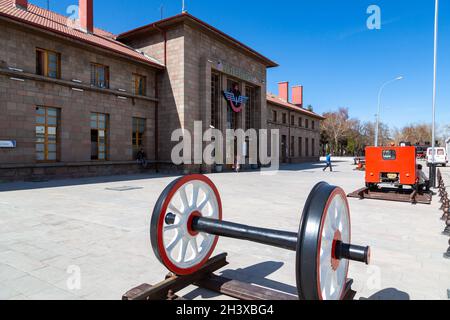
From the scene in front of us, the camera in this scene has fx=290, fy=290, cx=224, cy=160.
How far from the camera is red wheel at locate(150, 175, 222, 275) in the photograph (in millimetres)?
2762

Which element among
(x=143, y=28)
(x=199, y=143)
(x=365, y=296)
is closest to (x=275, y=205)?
(x=365, y=296)

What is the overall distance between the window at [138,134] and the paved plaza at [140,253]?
12.4 metres

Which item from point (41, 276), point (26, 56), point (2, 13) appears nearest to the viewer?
point (41, 276)

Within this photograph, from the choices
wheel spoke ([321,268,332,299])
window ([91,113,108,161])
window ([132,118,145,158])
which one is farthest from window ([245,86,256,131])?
wheel spoke ([321,268,332,299])

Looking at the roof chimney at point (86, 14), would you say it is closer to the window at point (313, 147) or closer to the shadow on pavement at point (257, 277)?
the shadow on pavement at point (257, 277)

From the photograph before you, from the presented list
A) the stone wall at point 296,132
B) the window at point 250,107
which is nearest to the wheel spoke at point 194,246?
the window at point 250,107

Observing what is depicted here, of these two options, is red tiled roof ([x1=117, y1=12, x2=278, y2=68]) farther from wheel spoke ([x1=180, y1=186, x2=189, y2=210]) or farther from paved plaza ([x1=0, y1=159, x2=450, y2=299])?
wheel spoke ([x1=180, y1=186, x2=189, y2=210])

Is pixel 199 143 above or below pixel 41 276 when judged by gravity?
above

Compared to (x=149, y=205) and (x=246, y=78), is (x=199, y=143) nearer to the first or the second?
(x=246, y=78)

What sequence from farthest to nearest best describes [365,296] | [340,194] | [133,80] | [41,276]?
1. [133,80]
2. [41,276]
3. [365,296]
4. [340,194]

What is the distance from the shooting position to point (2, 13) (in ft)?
42.4

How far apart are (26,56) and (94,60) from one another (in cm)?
373

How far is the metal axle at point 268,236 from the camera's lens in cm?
231

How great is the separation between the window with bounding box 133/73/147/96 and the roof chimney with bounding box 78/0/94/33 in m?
4.58
